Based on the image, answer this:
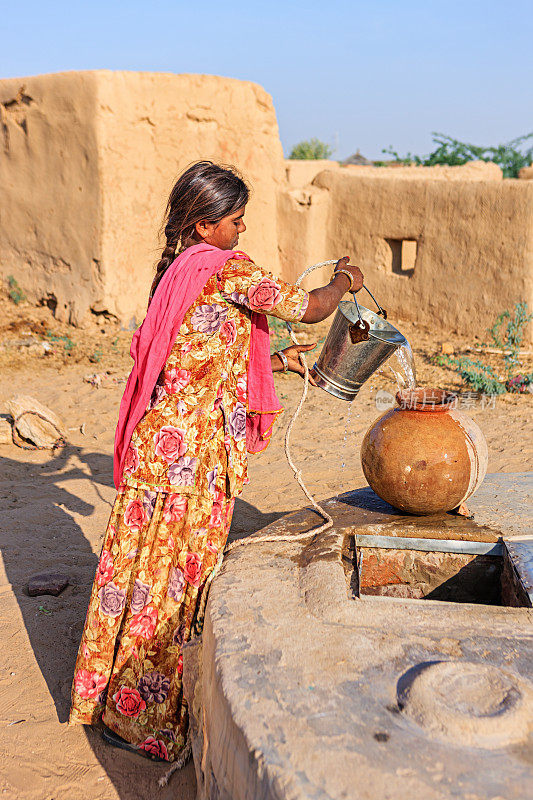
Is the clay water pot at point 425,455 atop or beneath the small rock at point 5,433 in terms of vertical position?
atop

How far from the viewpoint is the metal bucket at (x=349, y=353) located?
7.81 ft

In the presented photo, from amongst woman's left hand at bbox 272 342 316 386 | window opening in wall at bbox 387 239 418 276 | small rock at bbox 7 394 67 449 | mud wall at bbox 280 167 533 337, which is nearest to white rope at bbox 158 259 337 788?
woman's left hand at bbox 272 342 316 386

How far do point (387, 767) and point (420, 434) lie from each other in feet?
4.48

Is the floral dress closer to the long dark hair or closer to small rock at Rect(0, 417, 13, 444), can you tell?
the long dark hair

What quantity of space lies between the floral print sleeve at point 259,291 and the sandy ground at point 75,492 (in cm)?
143

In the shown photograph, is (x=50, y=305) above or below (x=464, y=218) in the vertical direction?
below

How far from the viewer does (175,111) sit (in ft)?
23.6

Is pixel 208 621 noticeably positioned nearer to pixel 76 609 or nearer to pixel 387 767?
pixel 387 767

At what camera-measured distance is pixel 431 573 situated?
8.42ft

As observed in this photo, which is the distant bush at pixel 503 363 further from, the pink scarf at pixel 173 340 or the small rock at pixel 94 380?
the pink scarf at pixel 173 340

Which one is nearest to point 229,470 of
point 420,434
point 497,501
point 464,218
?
point 420,434

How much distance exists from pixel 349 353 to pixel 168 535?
86 cm

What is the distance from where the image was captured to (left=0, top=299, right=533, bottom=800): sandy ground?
217 centimetres

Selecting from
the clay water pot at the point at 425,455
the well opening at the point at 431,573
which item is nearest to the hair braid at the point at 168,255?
the clay water pot at the point at 425,455
